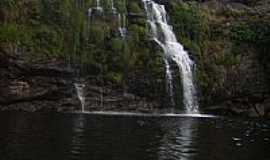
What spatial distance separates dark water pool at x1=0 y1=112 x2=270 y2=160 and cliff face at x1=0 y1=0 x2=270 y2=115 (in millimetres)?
11601

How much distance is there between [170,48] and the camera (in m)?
41.5

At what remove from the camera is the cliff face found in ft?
119

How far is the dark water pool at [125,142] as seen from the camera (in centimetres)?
1562

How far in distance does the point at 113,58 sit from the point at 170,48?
539 centimetres

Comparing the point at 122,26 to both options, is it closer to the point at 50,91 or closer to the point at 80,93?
the point at 80,93

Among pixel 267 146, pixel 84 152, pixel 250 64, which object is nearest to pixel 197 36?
pixel 250 64

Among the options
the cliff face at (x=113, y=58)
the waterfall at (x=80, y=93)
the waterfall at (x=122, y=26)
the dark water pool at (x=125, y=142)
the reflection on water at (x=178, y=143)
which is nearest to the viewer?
the dark water pool at (x=125, y=142)

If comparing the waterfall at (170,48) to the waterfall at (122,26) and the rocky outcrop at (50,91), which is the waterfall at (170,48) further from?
the rocky outcrop at (50,91)

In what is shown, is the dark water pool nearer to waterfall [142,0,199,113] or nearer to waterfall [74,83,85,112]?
waterfall [74,83,85,112]

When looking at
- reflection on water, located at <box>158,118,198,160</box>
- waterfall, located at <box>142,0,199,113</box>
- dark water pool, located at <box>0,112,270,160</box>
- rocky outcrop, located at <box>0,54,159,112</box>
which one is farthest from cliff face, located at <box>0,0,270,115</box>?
reflection on water, located at <box>158,118,198,160</box>

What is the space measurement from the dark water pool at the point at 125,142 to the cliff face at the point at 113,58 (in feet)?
38.1

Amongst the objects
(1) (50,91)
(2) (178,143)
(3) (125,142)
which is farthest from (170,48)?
(3) (125,142)

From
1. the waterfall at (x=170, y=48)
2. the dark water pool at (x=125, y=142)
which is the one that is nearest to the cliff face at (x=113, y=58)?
the waterfall at (x=170, y=48)

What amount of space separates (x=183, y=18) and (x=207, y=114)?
10.3 meters
